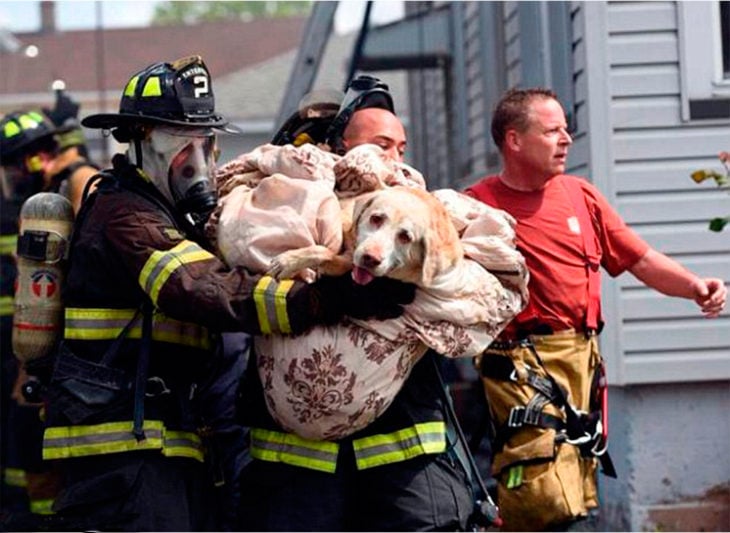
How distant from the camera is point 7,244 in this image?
8.35 metres

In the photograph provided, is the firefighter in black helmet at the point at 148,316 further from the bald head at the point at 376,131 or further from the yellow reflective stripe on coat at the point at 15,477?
the yellow reflective stripe on coat at the point at 15,477

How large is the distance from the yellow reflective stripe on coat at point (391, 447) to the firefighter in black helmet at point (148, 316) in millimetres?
409

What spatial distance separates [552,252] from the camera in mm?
5023

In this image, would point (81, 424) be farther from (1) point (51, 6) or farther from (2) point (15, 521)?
(1) point (51, 6)

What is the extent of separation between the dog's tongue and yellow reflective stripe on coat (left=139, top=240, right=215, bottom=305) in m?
0.49

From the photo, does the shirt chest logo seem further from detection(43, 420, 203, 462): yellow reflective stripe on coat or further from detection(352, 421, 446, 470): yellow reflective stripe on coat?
detection(43, 420, 203, 462): yellow reflective stripe on coat

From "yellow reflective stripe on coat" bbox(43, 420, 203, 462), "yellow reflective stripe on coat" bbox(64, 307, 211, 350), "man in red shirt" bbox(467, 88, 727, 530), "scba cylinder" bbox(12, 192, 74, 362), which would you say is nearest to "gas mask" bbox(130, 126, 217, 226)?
"yellow reflective stripe on coat" bbox(64, 307, 211, 350)

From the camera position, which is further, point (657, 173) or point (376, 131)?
point (657, 173)

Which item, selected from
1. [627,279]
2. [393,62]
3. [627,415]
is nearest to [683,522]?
[627,415]

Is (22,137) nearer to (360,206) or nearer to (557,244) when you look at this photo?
(557,244)

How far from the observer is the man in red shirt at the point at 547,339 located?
16.3 ft

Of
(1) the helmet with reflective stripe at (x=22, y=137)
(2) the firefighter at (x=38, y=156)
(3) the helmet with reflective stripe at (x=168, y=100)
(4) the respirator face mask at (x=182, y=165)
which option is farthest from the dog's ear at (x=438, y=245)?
(1) the helmet with reflective stripe at (x=22, y=137)

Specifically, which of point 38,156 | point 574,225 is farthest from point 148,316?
point 38,156

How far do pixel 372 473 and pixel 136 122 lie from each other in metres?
1.28
